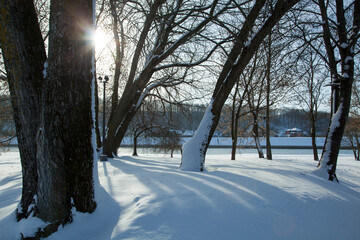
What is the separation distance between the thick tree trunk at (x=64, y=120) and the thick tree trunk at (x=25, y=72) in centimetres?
19

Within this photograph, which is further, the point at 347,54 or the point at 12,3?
the point at 347,54

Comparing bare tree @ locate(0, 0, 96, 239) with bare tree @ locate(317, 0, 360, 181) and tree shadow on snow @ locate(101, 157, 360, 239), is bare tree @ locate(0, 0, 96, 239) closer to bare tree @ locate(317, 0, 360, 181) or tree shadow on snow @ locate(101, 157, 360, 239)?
tree shadow on snow @ locate(101, 157, 360, 239)

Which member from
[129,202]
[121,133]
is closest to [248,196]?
[129,202]

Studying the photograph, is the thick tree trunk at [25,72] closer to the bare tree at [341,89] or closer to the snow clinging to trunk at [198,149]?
the snow clinging to trunk at [198,149]

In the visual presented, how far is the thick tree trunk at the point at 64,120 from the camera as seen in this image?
2182 millimetres

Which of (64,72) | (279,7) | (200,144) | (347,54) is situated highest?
(279,7)

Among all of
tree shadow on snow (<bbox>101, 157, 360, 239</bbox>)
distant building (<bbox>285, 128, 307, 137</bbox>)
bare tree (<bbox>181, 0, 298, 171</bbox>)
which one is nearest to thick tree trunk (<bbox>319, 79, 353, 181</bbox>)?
tree shadow on snow (<bbox>101, 157, 360, 239</bbox>)

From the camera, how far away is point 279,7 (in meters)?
4.64

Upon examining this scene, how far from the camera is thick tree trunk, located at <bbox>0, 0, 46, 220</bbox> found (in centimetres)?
220

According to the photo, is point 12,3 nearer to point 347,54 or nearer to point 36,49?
point 36,49

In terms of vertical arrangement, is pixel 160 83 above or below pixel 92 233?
above

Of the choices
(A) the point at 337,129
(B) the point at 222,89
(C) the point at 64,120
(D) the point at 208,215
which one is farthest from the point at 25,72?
(A) the point at 337,129

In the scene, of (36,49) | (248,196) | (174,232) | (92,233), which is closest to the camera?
(174,232)

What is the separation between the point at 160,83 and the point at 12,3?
8485 millimetres
